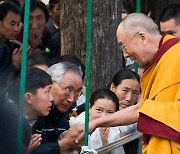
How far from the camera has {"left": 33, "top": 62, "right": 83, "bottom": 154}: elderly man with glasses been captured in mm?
4703

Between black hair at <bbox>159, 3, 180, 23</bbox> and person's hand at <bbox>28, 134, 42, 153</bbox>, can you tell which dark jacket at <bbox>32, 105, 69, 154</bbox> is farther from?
black hair at <bbox>159, 3, 180, 23</bbox>

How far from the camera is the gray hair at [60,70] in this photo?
513 centimetres

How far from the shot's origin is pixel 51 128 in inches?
190

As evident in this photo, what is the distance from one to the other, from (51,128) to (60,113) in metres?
0.16

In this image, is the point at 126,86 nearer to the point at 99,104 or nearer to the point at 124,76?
the point at 124,76

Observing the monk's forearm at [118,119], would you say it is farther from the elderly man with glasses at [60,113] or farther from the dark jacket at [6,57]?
the dark jacket at [6,57]

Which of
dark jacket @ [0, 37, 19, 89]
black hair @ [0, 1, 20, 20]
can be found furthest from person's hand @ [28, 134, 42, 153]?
black hair @ [0, 1, 20, 20]

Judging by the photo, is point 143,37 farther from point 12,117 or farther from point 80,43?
point 80,43

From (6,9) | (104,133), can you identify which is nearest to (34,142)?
(104,133)

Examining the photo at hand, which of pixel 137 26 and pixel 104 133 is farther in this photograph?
pixel 104 133

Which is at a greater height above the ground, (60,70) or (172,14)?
(172,14)

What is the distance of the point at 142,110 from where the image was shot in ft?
14.3

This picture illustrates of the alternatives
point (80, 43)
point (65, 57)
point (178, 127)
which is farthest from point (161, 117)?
point (80, 43)

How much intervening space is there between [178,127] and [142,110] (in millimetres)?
235
